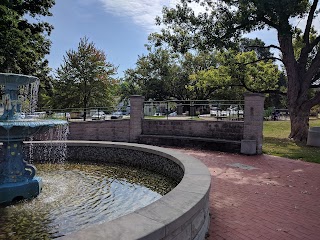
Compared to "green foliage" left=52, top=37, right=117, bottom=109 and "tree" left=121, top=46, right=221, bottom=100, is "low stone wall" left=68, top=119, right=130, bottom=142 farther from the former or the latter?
"tree" left=121, top=46, right=221, bottom=100

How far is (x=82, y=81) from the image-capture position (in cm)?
2677

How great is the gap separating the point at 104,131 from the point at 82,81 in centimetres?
1407

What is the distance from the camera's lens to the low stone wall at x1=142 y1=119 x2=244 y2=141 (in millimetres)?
12174

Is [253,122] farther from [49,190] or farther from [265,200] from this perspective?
[49,190]

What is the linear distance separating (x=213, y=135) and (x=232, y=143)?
4.41 feet

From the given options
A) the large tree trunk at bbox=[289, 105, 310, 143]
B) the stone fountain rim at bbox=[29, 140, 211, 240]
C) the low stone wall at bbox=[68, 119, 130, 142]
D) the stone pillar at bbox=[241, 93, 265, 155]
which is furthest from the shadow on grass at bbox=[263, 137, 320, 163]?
the stone fountain rim at bbox=[29, 140, 211, 240]

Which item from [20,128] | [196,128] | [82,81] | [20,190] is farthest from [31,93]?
[82,81]

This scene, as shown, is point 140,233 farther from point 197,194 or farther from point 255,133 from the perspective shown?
point 255,133

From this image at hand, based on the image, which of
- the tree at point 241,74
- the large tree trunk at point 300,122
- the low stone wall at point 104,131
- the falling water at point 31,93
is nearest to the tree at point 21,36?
the falling water at point 31,93

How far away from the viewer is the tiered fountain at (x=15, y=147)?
5.28 metres

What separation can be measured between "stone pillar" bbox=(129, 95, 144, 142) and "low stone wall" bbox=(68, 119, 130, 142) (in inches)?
11.0

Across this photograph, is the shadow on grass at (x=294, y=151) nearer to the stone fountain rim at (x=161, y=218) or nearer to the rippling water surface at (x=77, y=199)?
the rippling water surface at (x=77, y=199)

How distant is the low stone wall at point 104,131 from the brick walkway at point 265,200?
6.06m

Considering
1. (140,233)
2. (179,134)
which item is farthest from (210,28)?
(140,233)
